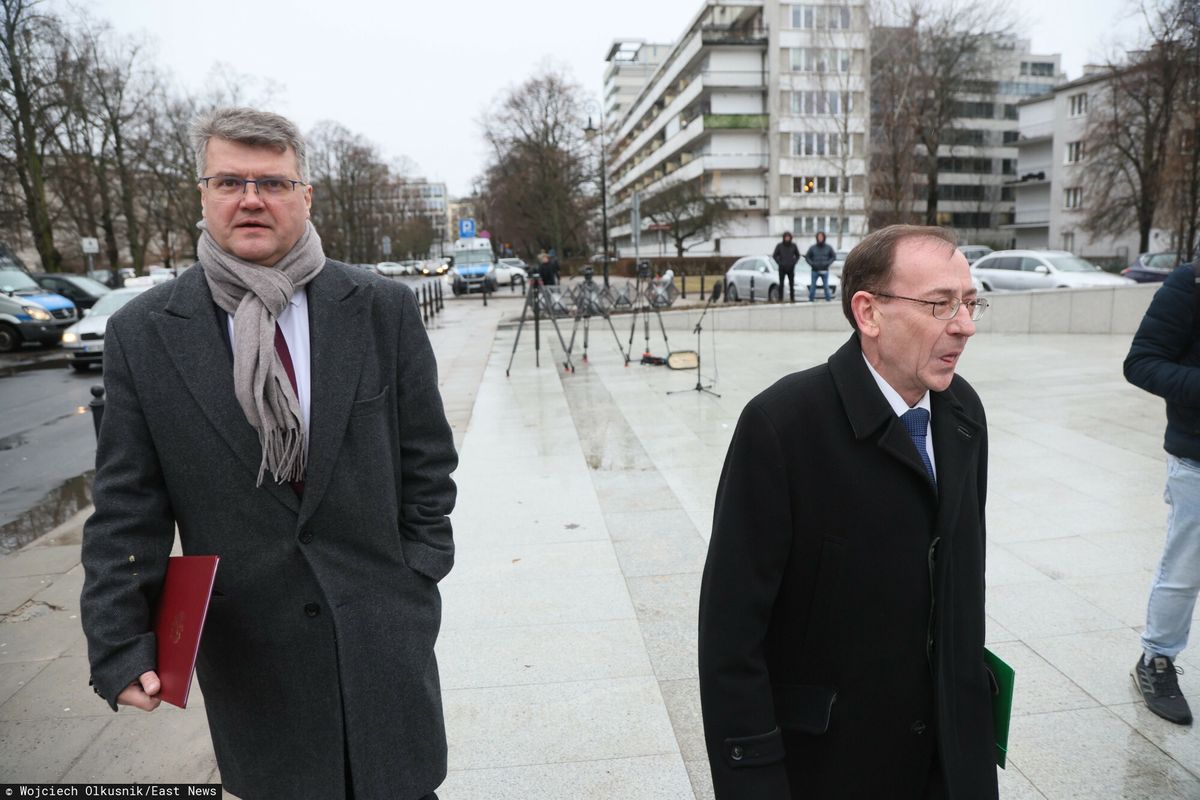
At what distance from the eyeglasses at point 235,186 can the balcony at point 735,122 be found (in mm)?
66909

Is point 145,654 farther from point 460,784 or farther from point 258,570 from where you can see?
point 460,784

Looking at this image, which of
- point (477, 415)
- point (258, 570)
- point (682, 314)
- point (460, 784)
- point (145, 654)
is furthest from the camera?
point (682, 314)

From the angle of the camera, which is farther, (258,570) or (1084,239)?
(1084,239)

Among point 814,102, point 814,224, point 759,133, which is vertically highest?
point 814,102

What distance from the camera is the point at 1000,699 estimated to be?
6.29 feet

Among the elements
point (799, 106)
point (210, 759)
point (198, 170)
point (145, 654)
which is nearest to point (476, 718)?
point (210, 759)

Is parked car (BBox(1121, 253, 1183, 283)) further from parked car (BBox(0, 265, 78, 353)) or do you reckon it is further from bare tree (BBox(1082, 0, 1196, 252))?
parked car (BBox(0, 265, 78, 353))

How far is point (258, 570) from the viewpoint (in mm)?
1870

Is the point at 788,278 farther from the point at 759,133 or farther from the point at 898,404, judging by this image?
the point at 759,133

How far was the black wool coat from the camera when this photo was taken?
5.65ft

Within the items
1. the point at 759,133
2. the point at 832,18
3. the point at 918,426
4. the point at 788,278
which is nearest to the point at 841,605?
the point at 918,426

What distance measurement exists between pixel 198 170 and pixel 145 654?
43.2 inches

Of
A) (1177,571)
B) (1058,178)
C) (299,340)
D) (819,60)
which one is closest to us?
(299,340)

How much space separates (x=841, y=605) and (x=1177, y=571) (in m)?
2.25
